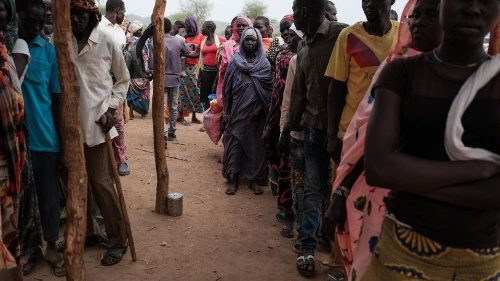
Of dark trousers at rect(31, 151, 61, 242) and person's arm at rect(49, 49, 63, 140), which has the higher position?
person's arm at rect(49, 49, 63, 140)

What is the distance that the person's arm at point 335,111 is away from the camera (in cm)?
285

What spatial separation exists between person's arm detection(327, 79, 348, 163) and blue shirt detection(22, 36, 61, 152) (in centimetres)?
180

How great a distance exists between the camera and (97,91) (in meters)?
3.14

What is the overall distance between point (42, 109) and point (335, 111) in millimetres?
1903

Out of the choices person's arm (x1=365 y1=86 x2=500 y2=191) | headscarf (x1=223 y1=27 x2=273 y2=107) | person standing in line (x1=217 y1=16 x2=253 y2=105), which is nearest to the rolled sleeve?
person's arm (x1=365 y1=86 x2=500 y2=191)

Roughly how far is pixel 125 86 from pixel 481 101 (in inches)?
103

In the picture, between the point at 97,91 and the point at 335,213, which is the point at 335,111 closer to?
the point at 335,213

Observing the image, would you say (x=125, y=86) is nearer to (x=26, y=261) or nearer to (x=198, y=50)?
(x=26, y=261)

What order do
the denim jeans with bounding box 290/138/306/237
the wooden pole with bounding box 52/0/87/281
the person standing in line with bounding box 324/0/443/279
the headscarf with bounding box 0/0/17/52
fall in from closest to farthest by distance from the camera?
the person standing in line with bounding box 324/0/443/279
the headscarf with bounding box 0/0/17/52
the wooden pole with bounding box 52/0/87/281
the denim jeans with bounding box 290/138/306/237

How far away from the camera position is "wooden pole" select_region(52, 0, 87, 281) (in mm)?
2602

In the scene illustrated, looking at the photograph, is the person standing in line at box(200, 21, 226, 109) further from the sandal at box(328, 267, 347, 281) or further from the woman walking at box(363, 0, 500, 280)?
the woman walking at box(363, 0, 500, 280)

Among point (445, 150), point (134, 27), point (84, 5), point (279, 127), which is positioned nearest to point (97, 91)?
point (84, 5)

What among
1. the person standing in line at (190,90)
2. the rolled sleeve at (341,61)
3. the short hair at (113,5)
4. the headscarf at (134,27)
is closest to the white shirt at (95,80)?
the rolled sleeve at (341,61)

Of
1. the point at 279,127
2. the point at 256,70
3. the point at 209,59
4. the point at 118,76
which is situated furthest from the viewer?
the point at 209,59
